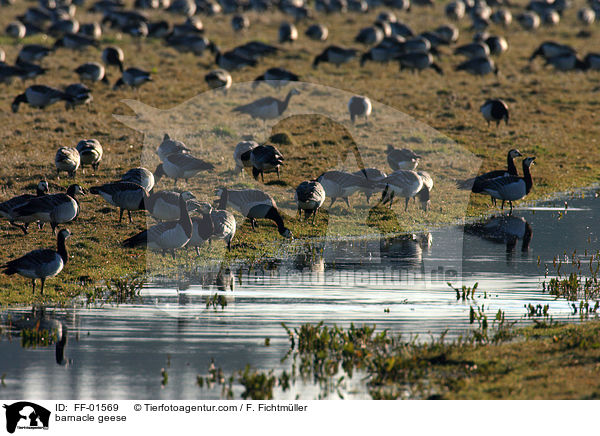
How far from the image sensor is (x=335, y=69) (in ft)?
158

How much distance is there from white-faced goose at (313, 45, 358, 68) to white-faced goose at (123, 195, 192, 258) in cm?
3105

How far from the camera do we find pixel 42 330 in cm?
1294

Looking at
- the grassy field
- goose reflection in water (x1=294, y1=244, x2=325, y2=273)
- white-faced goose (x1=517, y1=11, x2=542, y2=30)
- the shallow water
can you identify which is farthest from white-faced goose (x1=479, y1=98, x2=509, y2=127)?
white-faced goose (x1=517, y1=11, x2=542, y2=30)

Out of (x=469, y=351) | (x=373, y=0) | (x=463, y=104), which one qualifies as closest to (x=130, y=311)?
(x=469, y=351)

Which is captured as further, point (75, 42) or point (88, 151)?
point (75, 42)

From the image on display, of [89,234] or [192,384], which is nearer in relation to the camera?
[192,384]

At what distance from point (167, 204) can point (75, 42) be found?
107 ft

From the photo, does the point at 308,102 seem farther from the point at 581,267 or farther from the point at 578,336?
the point at 578,336

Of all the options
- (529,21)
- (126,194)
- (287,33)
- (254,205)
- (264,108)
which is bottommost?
(254,205)

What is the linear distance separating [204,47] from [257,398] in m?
41.6

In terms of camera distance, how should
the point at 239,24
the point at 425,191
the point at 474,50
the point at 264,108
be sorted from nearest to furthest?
1. the point at 425,191
2. the point at 264,108
3. the point at 474,50
4. the point at 239,24

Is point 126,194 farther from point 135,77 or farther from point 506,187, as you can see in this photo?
point 135,77

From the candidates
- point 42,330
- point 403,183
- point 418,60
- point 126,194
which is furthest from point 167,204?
point 418,60
